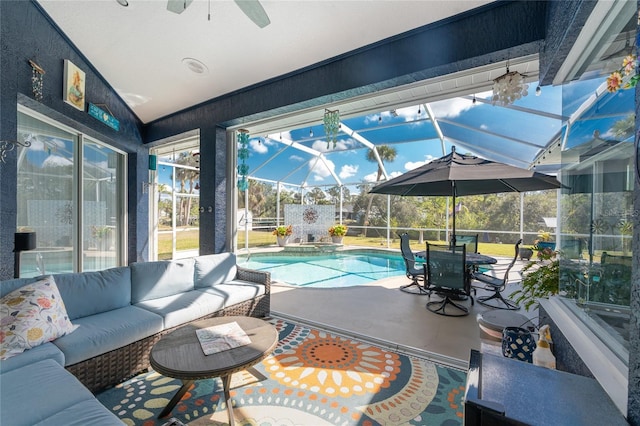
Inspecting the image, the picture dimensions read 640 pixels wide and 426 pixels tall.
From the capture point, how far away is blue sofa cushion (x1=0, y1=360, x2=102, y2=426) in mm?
1209

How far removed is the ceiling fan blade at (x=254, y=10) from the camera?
71.3 inches

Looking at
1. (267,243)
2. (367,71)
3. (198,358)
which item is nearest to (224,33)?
(367,71)

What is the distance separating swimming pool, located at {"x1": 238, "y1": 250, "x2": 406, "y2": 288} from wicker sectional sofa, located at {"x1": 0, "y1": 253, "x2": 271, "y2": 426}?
91.4 inches

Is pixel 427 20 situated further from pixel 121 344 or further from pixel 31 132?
pixel 31 132

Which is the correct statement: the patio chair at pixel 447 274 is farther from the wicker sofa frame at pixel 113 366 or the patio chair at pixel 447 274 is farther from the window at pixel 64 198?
the window at pixel 64 198

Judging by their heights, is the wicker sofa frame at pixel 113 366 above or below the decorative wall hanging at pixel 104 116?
below

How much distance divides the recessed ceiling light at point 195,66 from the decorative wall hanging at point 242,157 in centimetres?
106

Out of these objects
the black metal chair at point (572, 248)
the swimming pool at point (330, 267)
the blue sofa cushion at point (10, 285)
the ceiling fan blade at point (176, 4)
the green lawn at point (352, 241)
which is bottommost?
the swimming pool at point (330, 267)

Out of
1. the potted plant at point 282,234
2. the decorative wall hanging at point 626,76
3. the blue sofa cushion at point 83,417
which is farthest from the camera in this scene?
the potted plant at point 282,234

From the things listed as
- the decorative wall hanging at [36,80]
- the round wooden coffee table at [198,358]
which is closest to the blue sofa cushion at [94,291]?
the round wooden coffee table at [198,358]

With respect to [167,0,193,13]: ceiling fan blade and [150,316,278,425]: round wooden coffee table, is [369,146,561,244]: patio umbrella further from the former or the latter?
[167,0,193,13]: ceiling fan blade

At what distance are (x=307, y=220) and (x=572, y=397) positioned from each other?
11.4m

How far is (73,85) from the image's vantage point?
3.27 meters

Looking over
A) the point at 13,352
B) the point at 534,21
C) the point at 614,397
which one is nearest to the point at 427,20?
the point at 534,21
